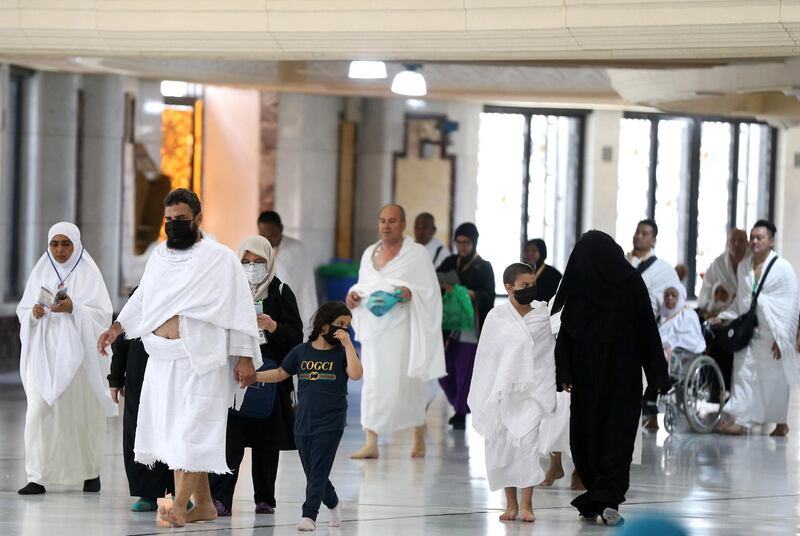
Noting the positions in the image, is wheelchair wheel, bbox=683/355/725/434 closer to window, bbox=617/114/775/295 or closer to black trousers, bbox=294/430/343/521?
black trousers, bbox=294/430/343/521

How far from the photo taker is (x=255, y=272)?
25.7ft

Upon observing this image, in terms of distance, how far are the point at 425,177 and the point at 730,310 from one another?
26.5 feet

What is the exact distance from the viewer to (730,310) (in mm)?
13383

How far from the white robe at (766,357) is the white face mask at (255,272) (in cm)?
639

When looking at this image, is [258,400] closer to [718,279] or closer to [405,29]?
[405,29]

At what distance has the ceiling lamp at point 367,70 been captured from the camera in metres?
12.0

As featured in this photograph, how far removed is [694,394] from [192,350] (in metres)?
6.72

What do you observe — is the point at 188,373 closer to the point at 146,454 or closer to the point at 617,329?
the point at 146,454

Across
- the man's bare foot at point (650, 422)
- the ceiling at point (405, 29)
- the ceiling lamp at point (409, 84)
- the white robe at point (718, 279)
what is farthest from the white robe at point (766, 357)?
the ceiling lamp at point (409, 84)

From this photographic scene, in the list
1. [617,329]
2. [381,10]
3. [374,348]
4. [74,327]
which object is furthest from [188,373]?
[381,10]

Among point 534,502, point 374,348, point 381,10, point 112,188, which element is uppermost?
point 381,10

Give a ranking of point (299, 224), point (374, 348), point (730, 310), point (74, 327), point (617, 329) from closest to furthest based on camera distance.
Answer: point (617, 329) < point (74, 327) < point (374, 348) < point (730, 310) < point (299, 224)

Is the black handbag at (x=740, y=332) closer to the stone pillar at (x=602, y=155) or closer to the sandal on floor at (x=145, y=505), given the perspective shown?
the sandal on floor at (x=145, y=505)

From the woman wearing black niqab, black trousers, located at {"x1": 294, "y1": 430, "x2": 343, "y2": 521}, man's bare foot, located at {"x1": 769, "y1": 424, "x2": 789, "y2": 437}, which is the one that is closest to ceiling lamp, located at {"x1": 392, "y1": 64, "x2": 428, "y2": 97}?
man's bare foot, located at {"x1": 769, "y1": 424, "x2": 789, "y2": 437}
